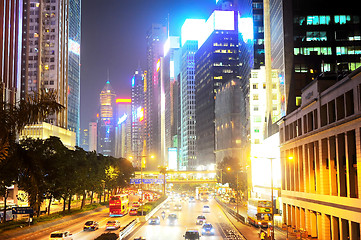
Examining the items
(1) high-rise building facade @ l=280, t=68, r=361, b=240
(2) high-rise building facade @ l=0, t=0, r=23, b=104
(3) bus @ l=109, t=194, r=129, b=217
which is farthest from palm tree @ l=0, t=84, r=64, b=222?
(2) high-rise building facade @ l=0, t=0, r=23, b=104

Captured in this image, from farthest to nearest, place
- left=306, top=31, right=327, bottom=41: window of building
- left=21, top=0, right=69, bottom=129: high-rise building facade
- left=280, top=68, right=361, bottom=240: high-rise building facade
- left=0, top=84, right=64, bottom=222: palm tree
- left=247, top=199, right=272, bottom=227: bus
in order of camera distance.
Result: left=21, top=0, right=69, bottom=129: high-rise building facade
left=306, top=31, right=327, bottom=41: window of building
left=247, top=199, right=272, bottom=227: bus
left=280, top=68, right=361, bottom=240: high-rise building facade
left=0, top=84, right=64, bottom=222: palm tree

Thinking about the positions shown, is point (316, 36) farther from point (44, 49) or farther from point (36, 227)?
point (44, 49)

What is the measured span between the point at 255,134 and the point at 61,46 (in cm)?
10610

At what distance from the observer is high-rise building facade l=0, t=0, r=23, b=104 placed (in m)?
120

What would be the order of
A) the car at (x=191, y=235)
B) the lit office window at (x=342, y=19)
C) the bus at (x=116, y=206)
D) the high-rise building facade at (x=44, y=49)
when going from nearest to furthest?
the car at (x=191, y=235) → the bus at (x=116, y=206) → the lit office window at (x=342, y=19) → the high-rise building facade at (x=44, y=49)

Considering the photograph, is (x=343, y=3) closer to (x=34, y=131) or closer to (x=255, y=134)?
(x=255, y=134)

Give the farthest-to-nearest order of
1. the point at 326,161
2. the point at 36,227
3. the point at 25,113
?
the point at 36,227 < the point at 326,161 < the point at 25,113

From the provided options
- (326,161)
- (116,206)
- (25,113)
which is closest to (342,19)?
(326,161)

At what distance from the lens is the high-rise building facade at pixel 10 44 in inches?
4722

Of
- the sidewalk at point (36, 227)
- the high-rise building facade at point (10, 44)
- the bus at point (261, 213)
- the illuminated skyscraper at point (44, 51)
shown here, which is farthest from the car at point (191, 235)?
the illuminated skyscraper at point (44, 51)

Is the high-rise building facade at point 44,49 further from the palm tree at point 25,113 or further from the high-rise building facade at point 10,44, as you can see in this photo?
the palm tree at point 25,113

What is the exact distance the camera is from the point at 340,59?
105 meters

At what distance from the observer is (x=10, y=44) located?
124750mm

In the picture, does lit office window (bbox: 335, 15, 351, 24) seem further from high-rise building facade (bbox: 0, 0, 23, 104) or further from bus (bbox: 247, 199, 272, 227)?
high-rise building facade (bbox: 0, 0, 23, 104)
